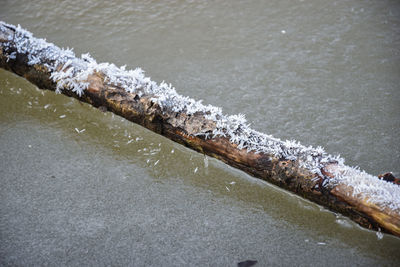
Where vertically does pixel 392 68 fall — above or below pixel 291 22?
below

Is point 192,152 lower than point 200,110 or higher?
lower

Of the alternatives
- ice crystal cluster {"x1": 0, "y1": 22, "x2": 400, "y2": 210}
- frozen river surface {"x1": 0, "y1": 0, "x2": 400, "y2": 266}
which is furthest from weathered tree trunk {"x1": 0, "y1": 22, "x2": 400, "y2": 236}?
frozen river surface {"x1": 0, "y1": 0, "x2": 400, "y2": 266}

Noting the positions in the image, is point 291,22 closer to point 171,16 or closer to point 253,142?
point 171,16

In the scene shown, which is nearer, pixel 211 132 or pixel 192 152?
pixel 211 132

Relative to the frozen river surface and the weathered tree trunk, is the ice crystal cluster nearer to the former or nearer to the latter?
the weathered tree trunk

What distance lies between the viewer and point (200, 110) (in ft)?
3.39

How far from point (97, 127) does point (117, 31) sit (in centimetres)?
70

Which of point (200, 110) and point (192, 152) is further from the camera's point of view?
point (192, 152)

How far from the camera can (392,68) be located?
1.44 meters

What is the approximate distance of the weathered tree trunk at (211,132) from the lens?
33.8 inches

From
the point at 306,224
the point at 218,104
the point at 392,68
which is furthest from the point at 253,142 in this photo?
the point at 392,68

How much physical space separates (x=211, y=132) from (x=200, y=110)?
3.3 inches

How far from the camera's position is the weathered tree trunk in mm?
858

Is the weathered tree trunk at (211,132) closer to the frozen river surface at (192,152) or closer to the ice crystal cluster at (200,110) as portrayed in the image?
the ice crystal cluster at (200,110)
